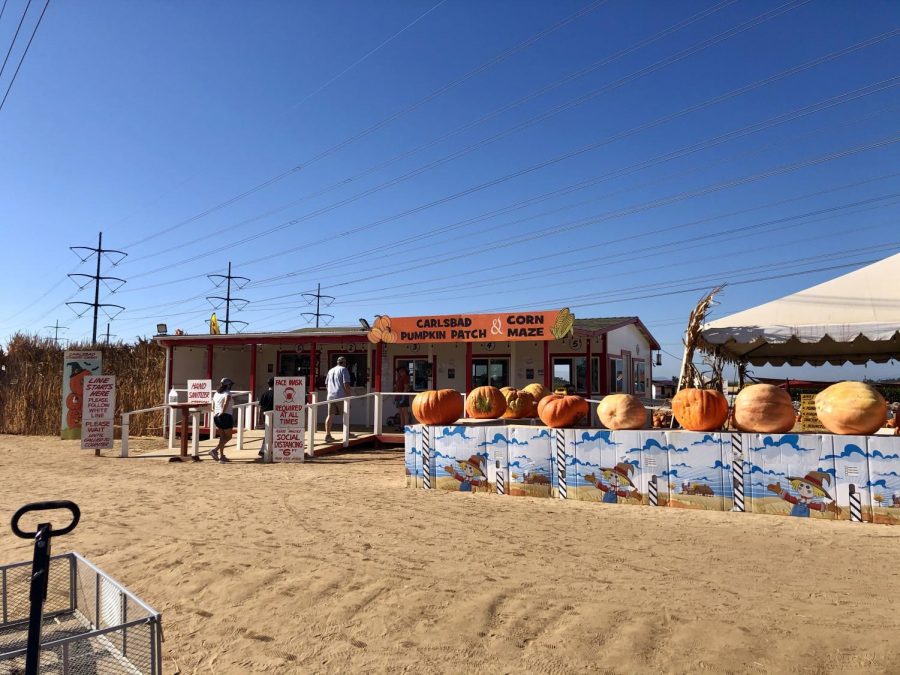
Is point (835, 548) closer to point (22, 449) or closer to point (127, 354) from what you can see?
point (22, 449)

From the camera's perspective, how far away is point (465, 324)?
1520 cm

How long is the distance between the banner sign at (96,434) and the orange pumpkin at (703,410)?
40.1ft

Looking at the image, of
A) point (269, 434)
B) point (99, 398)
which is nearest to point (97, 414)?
point (99, 398)

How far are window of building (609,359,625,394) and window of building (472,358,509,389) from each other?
303 cm

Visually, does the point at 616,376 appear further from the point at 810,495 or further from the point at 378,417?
the point at 810,495

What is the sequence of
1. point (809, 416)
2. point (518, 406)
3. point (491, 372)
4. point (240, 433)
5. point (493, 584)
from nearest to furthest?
1. point (493, 584)
2. point (518, 406)
3. point (240, 433)
4. point (809, 416)
5. point (491, 372)

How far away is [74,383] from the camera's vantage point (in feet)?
55.3

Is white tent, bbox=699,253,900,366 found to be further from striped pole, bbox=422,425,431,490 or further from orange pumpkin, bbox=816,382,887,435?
striped pole, bbox=422,425,431,490

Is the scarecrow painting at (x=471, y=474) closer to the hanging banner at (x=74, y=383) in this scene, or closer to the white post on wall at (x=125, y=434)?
the white post on wall at (x=125, y=434)

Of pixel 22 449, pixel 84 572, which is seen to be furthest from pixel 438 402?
pixel 22 449

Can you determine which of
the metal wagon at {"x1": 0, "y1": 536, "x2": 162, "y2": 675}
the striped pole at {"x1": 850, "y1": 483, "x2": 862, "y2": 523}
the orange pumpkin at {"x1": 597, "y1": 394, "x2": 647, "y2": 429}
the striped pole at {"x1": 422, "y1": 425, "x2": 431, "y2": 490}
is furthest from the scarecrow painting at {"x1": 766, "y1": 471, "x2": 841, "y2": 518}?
the metal wagon at {"x1": 0, "y1": 536, "x2": 162, "y2": 675}

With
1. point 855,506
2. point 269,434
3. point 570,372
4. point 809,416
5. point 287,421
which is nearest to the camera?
point 855,506

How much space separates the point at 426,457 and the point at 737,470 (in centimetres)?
402

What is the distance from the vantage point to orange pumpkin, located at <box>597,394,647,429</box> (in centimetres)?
761
